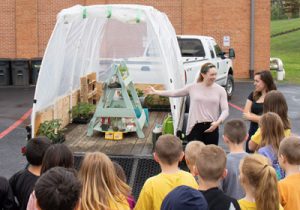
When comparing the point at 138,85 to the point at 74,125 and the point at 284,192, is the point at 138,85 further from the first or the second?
the point at 284,192

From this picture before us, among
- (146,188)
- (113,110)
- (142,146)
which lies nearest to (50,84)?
(113,110)

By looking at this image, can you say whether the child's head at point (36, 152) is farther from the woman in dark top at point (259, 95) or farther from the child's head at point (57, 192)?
the woman in dark top at point (259, 95)

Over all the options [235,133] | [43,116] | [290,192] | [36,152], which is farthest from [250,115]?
[36,152]

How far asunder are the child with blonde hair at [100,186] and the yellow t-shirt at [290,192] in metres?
1.33

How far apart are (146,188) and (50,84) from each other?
4.40 metres

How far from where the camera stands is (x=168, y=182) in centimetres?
459

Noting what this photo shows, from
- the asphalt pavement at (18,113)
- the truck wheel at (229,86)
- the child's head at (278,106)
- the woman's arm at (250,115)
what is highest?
the child's head at (278,106)

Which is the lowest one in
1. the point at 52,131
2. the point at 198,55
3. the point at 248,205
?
the point at 52,131

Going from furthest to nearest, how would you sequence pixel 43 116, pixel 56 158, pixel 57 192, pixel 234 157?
pixel 43 116 < pixel 234 157 < pixel 56 158 < pixel 57 192

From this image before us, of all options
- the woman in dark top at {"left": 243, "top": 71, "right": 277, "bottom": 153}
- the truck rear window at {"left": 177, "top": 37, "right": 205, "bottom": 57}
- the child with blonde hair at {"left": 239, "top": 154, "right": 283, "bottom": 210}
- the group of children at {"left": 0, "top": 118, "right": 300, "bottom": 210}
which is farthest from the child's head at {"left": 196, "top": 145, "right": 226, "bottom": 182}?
the truck rear window at {"left": 177, "top": 37, "right": 205, "bottom": 57}

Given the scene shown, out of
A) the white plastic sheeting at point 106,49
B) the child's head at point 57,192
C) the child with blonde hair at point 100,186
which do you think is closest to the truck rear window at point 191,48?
the white plastic sheeting at point 106,49

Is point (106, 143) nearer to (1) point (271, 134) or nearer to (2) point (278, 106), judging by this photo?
(2) point (278, 106)

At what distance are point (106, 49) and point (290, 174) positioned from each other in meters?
8.06

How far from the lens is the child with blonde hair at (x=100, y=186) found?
399 centimetres
